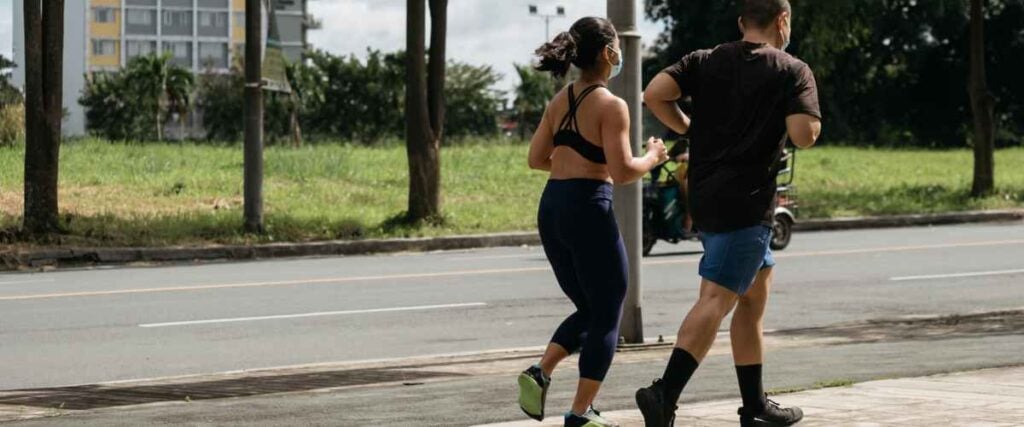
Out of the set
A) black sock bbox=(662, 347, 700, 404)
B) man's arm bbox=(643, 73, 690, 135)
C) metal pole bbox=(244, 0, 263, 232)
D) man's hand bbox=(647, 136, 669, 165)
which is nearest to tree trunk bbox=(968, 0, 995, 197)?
metal pole bbox=(244, 0, 263, 232)

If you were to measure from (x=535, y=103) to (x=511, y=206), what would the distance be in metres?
77.1

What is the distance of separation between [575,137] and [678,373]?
1074 mm

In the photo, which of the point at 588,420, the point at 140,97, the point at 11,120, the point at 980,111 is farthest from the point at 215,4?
the point at 588,420

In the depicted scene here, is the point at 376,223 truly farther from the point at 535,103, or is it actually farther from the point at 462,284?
the point at 535,103

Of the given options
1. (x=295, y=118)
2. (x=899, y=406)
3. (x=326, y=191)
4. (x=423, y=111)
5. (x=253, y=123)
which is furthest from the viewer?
(x=295, y=118)

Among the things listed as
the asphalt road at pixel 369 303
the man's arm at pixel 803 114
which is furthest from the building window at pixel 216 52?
the man's arm at pixel 803 114

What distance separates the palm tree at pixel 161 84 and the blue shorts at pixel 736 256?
92121 mm

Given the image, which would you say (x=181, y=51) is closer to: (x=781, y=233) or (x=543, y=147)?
(x=781, y=233)

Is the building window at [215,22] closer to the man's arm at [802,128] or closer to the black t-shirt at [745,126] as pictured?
the black t-shirt at [745,126]

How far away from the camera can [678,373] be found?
22.5 feet

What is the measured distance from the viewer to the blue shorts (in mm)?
6824

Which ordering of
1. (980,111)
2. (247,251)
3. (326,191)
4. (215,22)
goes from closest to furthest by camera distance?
(247,251), (326,191), (980,111), (215,22)

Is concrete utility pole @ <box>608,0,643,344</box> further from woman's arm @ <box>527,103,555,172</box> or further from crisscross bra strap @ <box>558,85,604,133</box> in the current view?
crisscross bra strap @ <box>558,85,604,133</box>

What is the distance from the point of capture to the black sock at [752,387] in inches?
279
